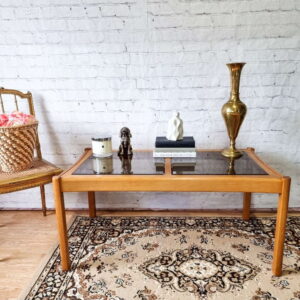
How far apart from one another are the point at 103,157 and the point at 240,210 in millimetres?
985

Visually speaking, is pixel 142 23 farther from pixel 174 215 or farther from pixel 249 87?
pixel 174 215

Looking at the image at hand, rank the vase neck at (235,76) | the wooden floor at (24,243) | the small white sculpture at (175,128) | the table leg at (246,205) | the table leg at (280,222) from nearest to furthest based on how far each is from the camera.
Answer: the table leg at (280,222) → the wooden floor at (24,243) → the vase neck at (235,76) → the small white sculpture at (175,128) → the table leg at (246,205)

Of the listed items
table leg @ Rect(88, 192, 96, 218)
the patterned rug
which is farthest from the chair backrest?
the patterned rug

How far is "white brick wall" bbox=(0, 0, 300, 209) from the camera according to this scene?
173cm

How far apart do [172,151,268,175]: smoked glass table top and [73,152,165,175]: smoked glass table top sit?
0.09 meters

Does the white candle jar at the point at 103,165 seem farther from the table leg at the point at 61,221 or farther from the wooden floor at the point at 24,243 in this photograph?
the wooden floor at the point at 24,243

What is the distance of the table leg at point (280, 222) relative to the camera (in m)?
1.27

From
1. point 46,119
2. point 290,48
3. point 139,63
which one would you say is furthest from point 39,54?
point 290,48

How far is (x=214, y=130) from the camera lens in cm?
190

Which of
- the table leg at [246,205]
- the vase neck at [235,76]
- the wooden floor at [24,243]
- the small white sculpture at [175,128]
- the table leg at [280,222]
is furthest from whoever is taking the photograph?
the table leg at [246,205]

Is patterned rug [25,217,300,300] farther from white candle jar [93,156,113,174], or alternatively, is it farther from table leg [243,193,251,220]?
white candle jar [93,156,113,174]

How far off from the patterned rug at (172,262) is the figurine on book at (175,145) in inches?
18.5

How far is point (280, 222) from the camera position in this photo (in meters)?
1.30

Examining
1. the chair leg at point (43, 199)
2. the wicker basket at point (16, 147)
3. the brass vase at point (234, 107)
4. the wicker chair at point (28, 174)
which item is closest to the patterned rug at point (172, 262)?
the chair leg at point (43, 199)
